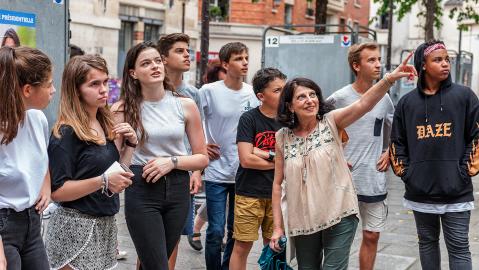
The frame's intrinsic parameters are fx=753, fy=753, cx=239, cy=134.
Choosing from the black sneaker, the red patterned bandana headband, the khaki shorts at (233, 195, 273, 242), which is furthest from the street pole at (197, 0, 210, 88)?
the red patterned bandana headband

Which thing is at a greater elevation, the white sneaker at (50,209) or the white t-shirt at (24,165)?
the white t-shirt at (24,165)

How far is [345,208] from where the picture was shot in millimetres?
4449

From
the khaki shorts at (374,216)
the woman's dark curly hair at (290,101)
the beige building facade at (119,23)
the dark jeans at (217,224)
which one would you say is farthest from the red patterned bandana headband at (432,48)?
the beige building facade at (119,23)

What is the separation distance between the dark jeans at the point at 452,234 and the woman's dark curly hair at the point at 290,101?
1.12 m

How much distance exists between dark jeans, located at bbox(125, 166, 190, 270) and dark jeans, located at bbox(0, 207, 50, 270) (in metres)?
0.86

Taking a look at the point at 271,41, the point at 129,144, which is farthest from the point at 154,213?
the point at 271,41

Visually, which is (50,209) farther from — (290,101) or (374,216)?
(374,216)

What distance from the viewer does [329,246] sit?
14.8ft

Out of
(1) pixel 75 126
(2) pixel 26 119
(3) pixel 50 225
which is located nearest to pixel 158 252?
(3) pixel 50 225

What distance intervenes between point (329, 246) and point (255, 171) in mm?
1071

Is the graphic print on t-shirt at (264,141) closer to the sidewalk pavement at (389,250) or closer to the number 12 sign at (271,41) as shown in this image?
the sidewalk pavement at (389,250)

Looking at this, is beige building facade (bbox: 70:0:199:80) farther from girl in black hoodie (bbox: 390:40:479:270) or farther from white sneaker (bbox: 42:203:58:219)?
white sneaker (bbox: 42:203:58:219)

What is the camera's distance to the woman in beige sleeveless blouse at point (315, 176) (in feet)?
14.6

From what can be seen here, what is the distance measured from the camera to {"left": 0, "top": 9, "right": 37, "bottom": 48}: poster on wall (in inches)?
235
